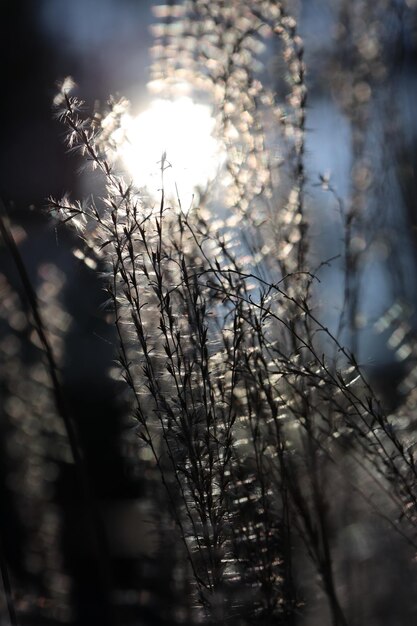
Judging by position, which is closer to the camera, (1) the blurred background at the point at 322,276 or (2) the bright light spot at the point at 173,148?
(2) the bright light spot at the point at 173,148

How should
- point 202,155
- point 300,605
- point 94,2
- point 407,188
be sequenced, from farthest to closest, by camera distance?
point 94,2 → point 407,188 → point 202,155 → point 300,605

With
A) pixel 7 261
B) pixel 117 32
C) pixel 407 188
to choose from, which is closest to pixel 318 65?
pixel 407 188

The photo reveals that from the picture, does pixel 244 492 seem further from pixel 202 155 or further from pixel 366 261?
pixel 366 261

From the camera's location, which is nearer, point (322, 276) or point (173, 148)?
point (173, 148)

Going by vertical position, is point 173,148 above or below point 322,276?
below

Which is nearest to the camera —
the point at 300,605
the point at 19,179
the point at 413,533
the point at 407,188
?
the point at 300,605

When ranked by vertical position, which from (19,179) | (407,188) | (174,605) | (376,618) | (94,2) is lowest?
(376,618)

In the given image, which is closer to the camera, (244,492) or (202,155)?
(244,492)

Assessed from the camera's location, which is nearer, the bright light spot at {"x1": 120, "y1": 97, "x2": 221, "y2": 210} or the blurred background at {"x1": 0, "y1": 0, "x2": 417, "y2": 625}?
the bright light spot at {"x1": 120, "y1": 97, "x2": 221, "y2": 210}
